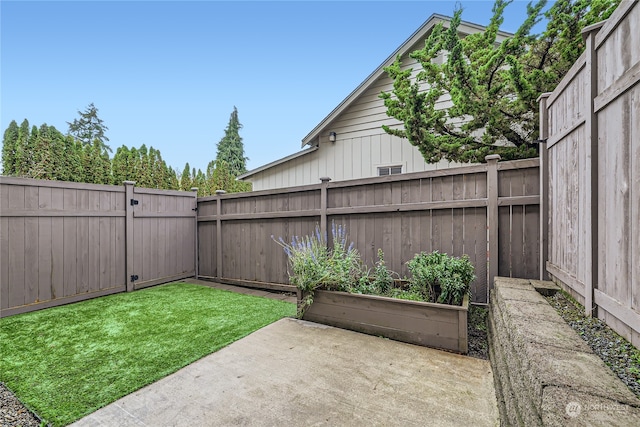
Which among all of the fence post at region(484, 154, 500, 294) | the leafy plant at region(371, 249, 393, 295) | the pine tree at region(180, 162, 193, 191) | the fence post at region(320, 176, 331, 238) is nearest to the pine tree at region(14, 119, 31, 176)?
the pine tree at region(180, 162, 193, 191)

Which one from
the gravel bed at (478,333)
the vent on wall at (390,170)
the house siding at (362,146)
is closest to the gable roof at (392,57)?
the house siding at (362,146)

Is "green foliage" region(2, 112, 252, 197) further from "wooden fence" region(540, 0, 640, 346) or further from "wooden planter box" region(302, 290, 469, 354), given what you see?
"wooden fence" region(540, 0, 640, 346)

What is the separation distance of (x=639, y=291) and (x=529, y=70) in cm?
406

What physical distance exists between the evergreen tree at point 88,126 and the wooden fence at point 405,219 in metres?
20.0

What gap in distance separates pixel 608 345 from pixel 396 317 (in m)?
1.52

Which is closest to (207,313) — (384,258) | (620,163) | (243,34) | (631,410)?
Answer: (384,258)

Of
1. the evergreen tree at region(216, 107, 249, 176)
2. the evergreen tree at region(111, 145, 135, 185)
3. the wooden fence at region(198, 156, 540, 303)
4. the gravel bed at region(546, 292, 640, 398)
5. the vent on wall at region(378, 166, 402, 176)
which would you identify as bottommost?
the gravel bed at region(546, 292, 640, 398)

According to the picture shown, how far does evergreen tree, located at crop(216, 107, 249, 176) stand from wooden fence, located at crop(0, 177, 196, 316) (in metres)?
16.6

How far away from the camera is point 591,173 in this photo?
160 cm

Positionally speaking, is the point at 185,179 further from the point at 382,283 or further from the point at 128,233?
the point at 382,283

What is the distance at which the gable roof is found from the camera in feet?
17.3

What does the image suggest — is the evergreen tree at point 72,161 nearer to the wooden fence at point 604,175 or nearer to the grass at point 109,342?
the grass at point 109,342

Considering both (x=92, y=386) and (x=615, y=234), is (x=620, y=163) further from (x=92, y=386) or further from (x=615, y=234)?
(x=92, y=386)

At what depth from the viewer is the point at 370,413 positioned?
1.62m
